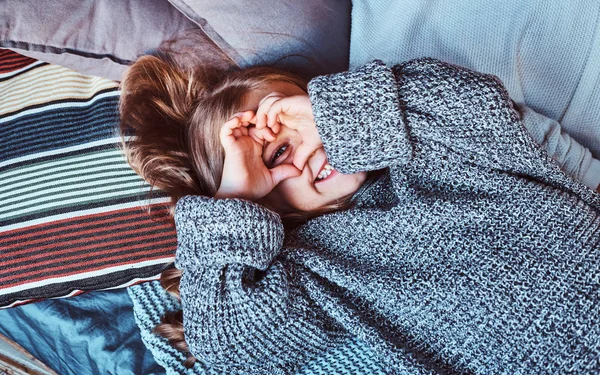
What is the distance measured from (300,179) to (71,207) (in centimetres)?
44

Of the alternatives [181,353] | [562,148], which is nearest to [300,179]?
[181,353]

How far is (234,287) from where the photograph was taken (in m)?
0.84

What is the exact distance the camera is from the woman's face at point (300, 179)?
981mm

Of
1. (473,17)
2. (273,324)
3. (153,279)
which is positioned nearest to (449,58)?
(473,17)

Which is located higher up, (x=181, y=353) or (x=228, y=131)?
(x=228, y=131)

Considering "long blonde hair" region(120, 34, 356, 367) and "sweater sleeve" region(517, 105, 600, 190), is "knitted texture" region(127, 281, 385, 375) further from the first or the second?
"sweater sleeve" region(517, 105, 600, 190)

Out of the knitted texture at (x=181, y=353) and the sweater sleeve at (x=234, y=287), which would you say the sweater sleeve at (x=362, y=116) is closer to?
the sweater sleeve at (x=234, y=287)

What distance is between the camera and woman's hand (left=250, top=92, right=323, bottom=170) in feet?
3.05

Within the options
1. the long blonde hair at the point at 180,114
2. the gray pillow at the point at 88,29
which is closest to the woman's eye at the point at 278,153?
the long blonde hair at the point at 180,114

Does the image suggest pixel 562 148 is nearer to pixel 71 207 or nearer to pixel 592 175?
pixel 592 175

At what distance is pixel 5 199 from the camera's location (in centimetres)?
100

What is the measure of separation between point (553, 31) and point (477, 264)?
0.50m

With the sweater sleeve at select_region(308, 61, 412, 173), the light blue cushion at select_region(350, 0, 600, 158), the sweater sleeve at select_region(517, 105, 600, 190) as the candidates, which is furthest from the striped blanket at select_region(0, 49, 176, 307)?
the sweater sleeve at select_region(517, 105, 600, 190)

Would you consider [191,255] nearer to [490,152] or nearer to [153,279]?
[153,279]
